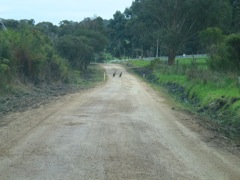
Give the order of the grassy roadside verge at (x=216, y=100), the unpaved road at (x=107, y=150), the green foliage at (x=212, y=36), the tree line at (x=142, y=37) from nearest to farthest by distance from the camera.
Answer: the unpaved road at (x=107, y=150), the grassy roadside verge at (x=216, y=100), the tree line at (x=142, y=37), the green foliage at (x=212, y=36)

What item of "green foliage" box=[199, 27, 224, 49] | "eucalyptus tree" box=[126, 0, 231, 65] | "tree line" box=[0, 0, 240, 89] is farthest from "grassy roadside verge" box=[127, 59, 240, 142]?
"eucalyptus tree" box=[126, 0, 231, 65]

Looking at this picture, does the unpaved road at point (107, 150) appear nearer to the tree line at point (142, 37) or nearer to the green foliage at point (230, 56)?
the tree line at point (142, 37)

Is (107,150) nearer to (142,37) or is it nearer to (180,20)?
(180,20)

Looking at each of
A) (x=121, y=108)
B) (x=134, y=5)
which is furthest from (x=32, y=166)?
(x=134, y=5)

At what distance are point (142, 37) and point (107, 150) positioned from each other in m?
59.2

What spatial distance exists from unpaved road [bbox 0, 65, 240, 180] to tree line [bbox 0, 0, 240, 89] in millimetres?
10491

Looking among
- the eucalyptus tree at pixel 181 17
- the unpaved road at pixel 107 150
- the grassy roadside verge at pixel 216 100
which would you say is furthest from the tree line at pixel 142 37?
the unpaved road at pixel 107 150

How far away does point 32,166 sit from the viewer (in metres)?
7.91

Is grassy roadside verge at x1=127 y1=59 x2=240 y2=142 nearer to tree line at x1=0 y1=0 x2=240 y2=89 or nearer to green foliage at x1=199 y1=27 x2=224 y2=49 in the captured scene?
tree line at x1=0 y1=0 x2=240 y2=89

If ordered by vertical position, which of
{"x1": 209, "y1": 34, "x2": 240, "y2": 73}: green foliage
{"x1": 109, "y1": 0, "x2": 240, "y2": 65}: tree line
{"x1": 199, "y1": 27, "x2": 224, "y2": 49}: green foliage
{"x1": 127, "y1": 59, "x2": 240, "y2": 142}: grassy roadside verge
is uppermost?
{"x1": 109, "y1": 0, "x2": 240, "y2": 65}: tree line

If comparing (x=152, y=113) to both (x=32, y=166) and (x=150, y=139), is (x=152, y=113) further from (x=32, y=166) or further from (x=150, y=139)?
(x=32, y=166)

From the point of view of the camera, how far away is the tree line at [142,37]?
88.3ft

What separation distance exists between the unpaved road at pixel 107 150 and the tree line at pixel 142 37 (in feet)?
34.4

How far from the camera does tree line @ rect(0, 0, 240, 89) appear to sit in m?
26.9
